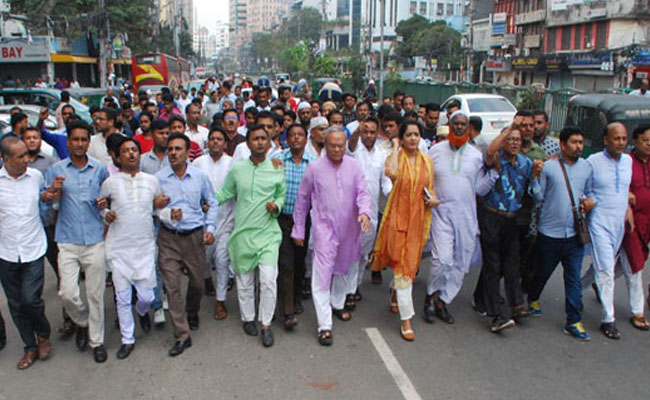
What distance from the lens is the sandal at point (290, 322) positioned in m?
4.97

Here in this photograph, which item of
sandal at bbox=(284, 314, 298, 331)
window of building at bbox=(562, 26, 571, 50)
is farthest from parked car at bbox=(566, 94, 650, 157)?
window of building at bbox=(562, 26, 571, 50)

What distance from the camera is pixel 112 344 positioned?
472cm

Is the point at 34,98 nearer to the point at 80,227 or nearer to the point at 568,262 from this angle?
the point at 80,227

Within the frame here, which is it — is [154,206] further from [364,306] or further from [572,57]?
[572,57]

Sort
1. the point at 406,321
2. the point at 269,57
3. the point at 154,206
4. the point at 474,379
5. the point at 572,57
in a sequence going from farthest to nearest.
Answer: the point at 269,57 < the point at 572,57 < the point at 406,321 < the point at 154,206 < the point at 474,379

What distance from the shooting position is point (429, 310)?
5191 mm

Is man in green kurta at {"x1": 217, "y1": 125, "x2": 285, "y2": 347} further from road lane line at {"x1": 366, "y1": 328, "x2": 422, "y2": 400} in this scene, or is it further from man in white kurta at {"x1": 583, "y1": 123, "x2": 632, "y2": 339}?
man in white kurta at {"x1": 583, "y1": 123, "x2": 632, "y2": 339}

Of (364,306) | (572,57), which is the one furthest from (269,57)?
(364,306)

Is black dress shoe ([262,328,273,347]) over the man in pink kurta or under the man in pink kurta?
under

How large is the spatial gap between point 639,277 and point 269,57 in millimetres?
119944

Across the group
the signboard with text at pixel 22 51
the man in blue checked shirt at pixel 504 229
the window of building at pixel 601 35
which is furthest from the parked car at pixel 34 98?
the window of building at pixel 601 35

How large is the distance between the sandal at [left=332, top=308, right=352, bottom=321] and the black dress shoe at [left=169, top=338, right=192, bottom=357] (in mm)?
1345

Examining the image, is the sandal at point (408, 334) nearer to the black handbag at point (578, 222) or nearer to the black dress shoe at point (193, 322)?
the black handbag at point (578, 222)

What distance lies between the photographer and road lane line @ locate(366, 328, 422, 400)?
3934mm
